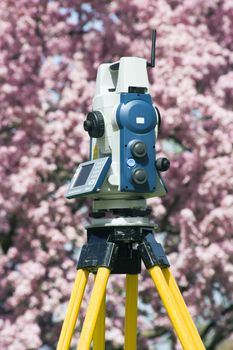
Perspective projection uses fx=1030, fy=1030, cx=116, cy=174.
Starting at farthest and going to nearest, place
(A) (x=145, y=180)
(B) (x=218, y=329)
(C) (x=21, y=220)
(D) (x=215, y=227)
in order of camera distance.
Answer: (B) (x=218, y=329), (C) (x=21, y=220), (D) (x=215, y=227), (A) (x=145, y=180)

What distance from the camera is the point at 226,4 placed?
1157cm

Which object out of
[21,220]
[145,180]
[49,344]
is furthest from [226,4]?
[145,180]

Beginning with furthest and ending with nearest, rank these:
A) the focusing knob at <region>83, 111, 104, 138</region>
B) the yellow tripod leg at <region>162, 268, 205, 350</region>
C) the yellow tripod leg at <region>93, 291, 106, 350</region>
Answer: the yellow tripod leg at <region>93, 291, 106, 350</region> → the focusing knob at <region>83, 111, 104, 138</region> → the yellow tripod leg at <region>162, 268, 205, 350</region>

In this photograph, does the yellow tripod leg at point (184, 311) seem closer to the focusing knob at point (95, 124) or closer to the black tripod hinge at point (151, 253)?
the black tripod hinge at point (151, 253)

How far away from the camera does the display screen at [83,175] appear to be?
636cm

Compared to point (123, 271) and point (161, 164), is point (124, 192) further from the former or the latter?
point (123, 271)

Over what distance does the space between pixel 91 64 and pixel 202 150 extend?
162 centimetres

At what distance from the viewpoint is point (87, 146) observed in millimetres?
10836

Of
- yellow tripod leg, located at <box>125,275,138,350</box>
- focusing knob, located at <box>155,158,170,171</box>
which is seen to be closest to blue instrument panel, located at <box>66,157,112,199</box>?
focusing knob, located at <box>155,158,170,171</box>

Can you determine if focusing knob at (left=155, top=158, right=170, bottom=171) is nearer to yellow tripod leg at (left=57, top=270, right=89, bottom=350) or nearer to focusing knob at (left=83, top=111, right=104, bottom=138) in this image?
focusing knob at (left=83, top=111, right=104, bottom=138)

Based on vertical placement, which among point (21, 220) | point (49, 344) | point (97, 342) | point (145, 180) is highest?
point (21, 220)

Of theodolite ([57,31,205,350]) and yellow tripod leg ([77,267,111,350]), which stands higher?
theodolite ([57,31,205,350])

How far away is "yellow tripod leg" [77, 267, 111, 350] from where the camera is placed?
19.5 ft

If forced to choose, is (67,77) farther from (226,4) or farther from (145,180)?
(145,180)
